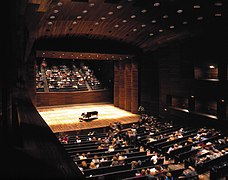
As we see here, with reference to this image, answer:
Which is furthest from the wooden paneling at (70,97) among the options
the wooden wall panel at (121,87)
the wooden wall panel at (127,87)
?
the wooden wall panel at (127,87)

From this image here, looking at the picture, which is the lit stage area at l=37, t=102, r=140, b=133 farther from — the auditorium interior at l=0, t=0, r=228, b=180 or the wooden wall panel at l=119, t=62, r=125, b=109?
the wooden wall panel at l=119, t=62, r=125, b=109

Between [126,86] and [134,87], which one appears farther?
[126,86]

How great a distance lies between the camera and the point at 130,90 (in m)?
21.9

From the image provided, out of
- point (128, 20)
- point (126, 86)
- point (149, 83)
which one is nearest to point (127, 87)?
point (126, 86)

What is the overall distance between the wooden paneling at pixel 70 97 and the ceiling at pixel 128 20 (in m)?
9.88

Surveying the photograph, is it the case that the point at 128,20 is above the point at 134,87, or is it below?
above

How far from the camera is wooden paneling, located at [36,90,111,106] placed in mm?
24250

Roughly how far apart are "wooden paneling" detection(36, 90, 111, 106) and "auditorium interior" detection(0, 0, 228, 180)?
0.11m

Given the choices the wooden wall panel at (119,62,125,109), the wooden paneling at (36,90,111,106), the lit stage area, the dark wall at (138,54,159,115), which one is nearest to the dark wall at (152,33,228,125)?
the dark wall at (138,54,159,115)

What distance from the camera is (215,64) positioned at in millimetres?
15461

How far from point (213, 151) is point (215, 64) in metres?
7.95

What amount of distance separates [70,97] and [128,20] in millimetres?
15105

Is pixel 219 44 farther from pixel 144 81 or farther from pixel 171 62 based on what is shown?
pixel 144 81

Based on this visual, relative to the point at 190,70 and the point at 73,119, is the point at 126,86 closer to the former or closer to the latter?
the point at 73,119
